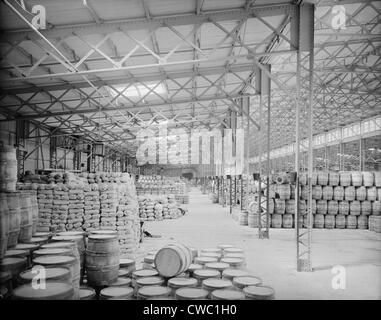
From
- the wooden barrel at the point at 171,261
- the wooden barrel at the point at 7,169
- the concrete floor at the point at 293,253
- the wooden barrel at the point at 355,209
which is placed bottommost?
the concrete floor at the point at 293,253

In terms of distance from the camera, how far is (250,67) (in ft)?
48.0

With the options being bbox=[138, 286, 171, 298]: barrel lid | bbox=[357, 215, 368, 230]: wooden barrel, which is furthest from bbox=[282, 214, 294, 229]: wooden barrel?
bbox=[138, 286, 171, 298]: barrel lid

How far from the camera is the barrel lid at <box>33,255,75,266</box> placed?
439cm

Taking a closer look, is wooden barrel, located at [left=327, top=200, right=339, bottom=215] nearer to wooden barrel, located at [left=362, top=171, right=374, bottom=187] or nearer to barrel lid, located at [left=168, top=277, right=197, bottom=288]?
wooden barrel, located at [left=362, top=171, right=374, bottom=187]

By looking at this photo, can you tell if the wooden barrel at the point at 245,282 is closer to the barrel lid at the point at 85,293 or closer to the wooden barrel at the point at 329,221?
the barrel lid at the point at 85,293

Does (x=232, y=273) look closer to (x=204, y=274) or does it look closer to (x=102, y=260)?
(x=204, y=274)

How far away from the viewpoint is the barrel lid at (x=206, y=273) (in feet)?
17.6

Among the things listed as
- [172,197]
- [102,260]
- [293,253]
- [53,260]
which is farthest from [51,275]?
[172,197]

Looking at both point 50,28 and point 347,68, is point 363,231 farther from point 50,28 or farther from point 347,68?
point 50,28

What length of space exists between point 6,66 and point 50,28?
3.22 m

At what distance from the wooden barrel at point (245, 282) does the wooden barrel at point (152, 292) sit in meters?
1.08

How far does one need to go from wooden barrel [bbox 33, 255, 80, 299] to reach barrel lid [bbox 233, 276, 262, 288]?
2.37m

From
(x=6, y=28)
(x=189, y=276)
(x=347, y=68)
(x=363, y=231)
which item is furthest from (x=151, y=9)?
(x=363, y=231)

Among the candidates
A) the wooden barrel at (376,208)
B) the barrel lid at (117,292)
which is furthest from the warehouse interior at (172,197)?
the wooden barrel at (376,208)
